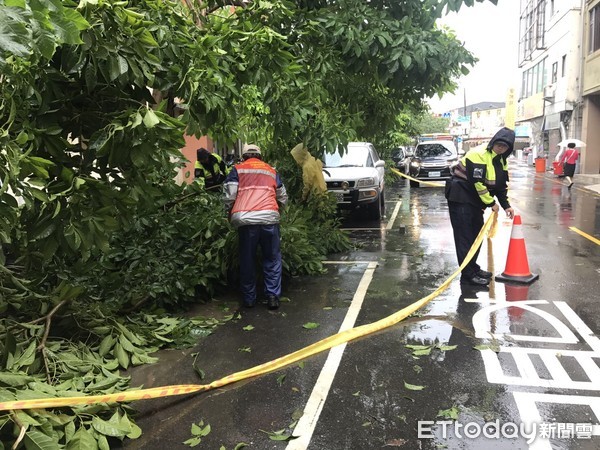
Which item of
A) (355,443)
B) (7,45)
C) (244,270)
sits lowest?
(355,443)

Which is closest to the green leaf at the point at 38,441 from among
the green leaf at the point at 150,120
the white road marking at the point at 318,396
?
the white road marking at the point at 318,396

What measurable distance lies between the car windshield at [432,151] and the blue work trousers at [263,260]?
17.4 metres

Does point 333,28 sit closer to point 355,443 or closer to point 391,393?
point 391,393

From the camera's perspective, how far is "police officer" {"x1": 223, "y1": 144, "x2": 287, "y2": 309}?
5570mm

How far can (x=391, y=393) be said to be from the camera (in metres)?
3.71

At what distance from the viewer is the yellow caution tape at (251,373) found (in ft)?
10.1

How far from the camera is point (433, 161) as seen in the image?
2136 centimetres

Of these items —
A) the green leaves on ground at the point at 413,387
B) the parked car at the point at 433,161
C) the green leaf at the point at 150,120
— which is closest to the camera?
the green leaf at the point at 150,120

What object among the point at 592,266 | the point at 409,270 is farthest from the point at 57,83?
the point at 592,266

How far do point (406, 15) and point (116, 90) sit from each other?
14.2 feet

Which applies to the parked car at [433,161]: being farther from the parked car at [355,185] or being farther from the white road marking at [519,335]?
the white road marking at [519,335]

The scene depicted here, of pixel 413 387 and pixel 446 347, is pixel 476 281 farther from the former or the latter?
pixel 413 387

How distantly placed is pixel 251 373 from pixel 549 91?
35061mm

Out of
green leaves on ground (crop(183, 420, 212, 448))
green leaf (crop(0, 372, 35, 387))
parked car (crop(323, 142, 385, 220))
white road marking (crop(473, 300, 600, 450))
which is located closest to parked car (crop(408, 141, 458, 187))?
parked car (crop(323, 142, 385, 220))
